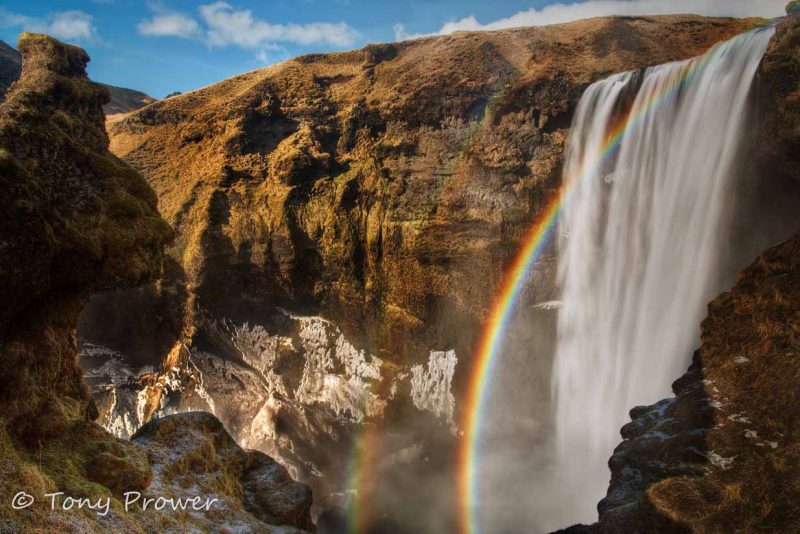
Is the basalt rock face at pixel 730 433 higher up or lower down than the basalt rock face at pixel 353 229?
lower down

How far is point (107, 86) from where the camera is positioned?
36.6 m

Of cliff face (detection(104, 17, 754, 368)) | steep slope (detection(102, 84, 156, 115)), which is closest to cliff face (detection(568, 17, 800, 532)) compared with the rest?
cliff face (detection(104, 17, 754, 368))

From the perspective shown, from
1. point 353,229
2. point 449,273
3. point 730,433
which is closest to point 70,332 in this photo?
point 730,433

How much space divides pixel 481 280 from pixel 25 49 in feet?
58.4

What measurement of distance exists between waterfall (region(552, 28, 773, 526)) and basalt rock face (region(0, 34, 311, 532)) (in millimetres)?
13487

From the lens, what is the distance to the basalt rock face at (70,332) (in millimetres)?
6340

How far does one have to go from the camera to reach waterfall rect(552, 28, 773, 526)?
595 inches

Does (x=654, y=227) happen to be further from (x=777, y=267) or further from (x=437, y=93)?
(x=437, y=93)

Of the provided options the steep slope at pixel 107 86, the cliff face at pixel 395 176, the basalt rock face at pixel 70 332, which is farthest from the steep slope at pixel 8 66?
the basalt rock face at pixel 70 332

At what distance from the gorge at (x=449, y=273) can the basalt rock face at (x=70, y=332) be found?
12 centimetres

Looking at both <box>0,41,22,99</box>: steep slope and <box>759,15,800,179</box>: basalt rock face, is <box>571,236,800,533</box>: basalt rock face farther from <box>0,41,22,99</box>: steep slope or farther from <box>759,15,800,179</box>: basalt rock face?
<box>0,41,22,99</box>: steep slope

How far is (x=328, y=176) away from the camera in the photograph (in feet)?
77.8

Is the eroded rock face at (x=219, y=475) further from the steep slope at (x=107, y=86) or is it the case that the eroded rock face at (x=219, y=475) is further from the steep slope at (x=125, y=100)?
the steep slope at (x=125, y=100)

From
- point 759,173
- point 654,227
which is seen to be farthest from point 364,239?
point 759,173
